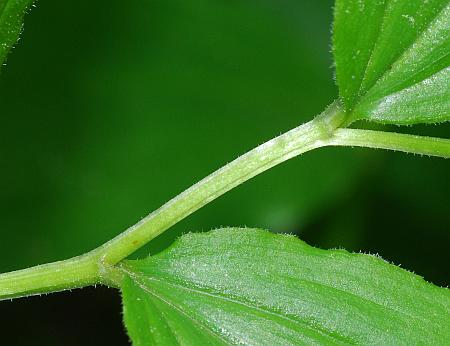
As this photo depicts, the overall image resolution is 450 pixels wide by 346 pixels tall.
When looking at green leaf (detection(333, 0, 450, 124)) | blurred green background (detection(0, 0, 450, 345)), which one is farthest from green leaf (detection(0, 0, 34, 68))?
blurred green background (detection(0, 0, 450, 345))

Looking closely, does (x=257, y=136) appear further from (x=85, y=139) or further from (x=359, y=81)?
(x=359, y=81)

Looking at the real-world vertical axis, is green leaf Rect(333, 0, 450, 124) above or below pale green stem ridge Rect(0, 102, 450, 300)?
above

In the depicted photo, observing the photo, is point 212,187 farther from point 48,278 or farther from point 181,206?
point 48,278

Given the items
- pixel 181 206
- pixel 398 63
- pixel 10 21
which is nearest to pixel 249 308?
pixel 181 206

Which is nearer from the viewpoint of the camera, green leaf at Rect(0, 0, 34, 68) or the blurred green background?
green leaf at Rect(0, 0, 34, 68)

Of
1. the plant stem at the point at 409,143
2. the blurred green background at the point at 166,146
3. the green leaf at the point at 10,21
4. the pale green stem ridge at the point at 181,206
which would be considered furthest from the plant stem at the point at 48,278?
the blurred green background at the point at 166,146

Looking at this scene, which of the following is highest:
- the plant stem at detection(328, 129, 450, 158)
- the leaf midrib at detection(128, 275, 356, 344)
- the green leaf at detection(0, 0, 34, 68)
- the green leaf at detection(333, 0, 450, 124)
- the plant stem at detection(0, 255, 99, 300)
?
the green leaf at detection(333, 0, 450, 124)

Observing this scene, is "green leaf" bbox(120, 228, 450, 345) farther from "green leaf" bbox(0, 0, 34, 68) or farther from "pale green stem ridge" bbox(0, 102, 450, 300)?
"green leaf" bbox(0, 0, 34, 68)
